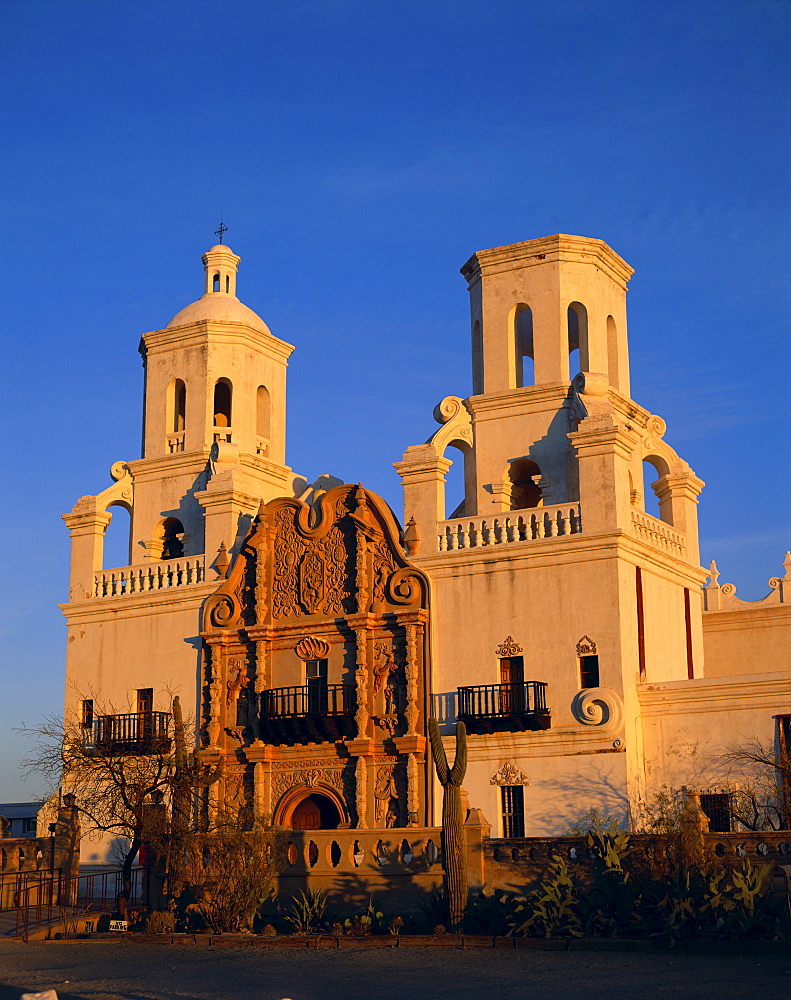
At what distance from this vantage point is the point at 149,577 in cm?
3616

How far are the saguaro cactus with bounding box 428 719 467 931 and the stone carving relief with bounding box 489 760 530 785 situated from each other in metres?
4.97

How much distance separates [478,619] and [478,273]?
9.34 meters

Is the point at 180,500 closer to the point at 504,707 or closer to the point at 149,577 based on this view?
the point at 149,577

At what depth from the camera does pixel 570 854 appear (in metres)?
23.5

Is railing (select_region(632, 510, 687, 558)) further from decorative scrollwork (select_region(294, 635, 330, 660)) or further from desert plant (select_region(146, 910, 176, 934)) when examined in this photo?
desert plant (select_region(146, 910, 176, 934))

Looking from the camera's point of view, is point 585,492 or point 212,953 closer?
point 212,953

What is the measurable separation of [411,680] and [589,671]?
4.07 meters

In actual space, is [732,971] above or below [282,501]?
below

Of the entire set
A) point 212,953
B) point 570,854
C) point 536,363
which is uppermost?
point 536,363

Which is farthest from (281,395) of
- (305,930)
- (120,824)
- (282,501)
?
(305,930)

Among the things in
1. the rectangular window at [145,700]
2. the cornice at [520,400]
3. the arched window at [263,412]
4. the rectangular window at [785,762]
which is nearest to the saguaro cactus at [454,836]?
the rectangular window at [785,762]

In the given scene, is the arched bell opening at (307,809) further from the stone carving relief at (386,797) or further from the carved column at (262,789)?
the stone carving relief at (386,797)

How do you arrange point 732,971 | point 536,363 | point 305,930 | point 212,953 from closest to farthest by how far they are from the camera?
point 732,971
point 212,953
point 305,930
point 536,363

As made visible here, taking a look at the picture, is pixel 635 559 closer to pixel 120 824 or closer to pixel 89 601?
pixel 120 824
